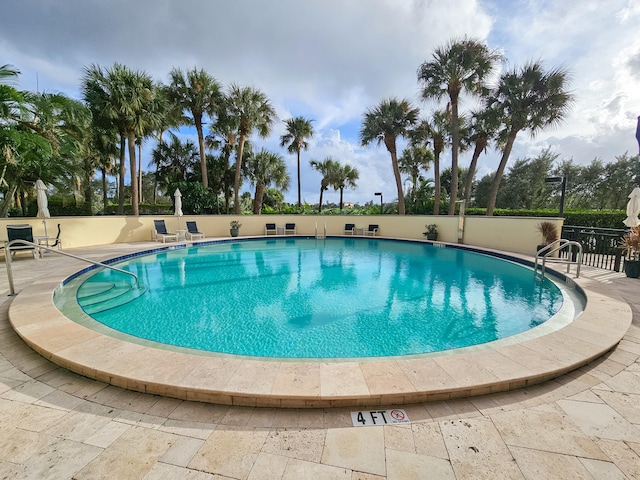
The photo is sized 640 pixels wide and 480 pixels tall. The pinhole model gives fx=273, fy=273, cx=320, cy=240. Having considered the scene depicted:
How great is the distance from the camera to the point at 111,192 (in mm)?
36656

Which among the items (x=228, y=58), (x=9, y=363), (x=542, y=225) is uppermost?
(x=228, y=58)

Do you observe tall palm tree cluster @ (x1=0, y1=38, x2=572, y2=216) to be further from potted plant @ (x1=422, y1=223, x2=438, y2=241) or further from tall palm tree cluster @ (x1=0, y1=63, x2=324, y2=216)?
potted plant @ (x1=422, y1=223, x2=438, y2=241)

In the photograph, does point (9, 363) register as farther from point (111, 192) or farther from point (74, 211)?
point (111, 192)

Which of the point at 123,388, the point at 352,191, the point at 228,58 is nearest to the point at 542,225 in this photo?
the point at 123,388

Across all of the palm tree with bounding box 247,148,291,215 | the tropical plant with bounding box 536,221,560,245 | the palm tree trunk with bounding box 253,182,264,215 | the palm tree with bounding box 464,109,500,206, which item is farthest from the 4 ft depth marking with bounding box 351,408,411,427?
the palm tree trunk with bounding box 253,182,264,215

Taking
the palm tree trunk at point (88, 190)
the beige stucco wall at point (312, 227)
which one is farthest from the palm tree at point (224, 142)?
the palm tree trunk at point (88, 190)

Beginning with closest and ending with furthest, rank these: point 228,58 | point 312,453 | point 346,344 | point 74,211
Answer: point 312,453, point 346,344, point 228,58, point 74,211

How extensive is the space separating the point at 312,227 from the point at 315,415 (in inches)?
585

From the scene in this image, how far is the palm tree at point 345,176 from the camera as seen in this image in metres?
26.9

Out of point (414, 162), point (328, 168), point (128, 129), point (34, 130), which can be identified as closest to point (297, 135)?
point (328, 168)

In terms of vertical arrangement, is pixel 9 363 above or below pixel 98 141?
below

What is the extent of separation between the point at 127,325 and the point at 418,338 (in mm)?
4460

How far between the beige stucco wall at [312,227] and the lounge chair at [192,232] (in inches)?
20.5

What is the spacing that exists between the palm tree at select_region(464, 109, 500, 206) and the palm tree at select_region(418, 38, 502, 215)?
1243 mm
